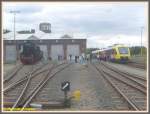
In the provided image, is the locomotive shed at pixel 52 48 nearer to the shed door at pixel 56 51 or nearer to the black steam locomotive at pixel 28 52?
the shed door at pixel 56 51

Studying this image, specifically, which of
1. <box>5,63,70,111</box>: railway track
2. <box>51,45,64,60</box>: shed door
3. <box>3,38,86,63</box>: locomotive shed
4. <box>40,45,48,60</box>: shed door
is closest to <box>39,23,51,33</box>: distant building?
<box>3,38,86,63</box>: locomotive shed

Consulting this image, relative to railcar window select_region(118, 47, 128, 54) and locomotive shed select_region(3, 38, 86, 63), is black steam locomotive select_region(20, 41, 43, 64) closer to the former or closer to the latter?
locomotive shed select_region(3, 38, 86, 63)

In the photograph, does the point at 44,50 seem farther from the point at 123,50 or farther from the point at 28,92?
the point at 28,92

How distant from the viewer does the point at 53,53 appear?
46094 millimetres

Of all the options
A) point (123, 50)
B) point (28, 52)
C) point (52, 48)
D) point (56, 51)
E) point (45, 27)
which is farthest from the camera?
point (45, 27)

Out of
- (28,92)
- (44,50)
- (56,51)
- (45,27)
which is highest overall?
(45,27)

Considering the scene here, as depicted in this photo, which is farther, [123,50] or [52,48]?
[52,48]

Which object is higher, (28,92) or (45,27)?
(45,27)

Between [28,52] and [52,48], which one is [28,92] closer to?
[28,52]

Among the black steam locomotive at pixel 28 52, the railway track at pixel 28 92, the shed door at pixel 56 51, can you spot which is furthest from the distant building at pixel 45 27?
the railway track at pixel 28 92

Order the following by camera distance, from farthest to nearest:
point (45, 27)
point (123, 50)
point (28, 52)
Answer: point (45, 27) → point (123, 50) → point (28, 52)

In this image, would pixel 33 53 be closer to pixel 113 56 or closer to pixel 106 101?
pixel 113 56

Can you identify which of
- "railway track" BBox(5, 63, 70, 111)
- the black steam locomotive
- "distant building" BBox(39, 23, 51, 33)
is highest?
"distant building" BBox(39, 23, 51, 33)

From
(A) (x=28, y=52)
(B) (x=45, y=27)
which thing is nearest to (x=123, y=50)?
(A) (x=28, y=52)
